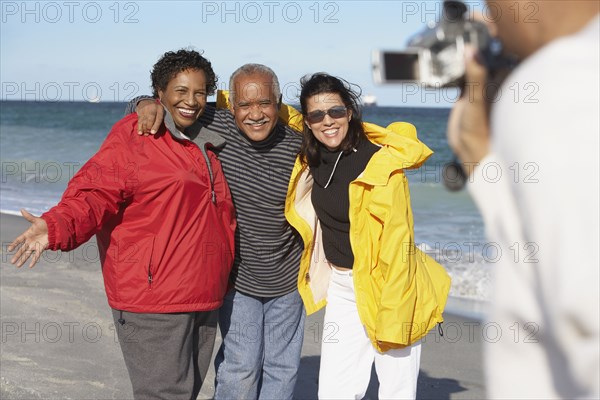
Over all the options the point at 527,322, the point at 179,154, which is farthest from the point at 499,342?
the point at 179,154

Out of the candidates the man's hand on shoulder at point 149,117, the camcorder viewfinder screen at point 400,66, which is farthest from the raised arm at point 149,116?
the camcorder viewfinder screen at point 400,66

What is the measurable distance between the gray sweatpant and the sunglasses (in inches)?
45.8

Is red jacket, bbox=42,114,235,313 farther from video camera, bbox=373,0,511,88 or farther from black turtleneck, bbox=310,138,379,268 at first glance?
video camera, bbox=373,0,511,88

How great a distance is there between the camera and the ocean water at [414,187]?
10.9m

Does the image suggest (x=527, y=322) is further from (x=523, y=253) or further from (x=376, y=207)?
(x=376, y=207)

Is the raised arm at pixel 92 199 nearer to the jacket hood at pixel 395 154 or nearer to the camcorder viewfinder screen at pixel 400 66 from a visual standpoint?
the jacket hood at pixel 395 154

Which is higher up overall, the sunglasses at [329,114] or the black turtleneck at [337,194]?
the sunglasses at [329,114]

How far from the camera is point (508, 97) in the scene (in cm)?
87

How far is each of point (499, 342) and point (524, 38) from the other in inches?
12.8

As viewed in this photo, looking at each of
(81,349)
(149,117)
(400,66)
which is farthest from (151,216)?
(400,66)

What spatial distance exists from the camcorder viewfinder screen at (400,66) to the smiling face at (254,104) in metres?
3.47

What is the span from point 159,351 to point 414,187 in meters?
16.5

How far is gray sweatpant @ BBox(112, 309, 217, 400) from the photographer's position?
4297 millimetres

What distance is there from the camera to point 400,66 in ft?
3.53
